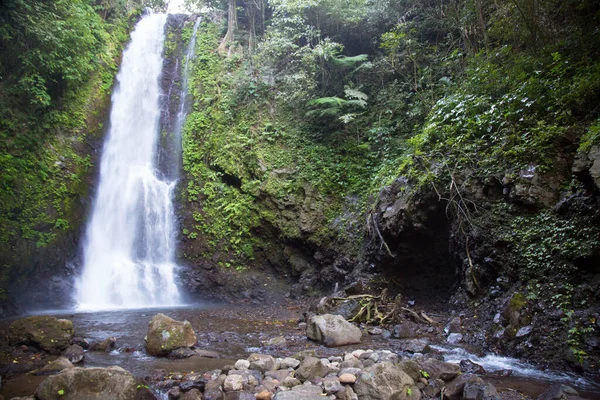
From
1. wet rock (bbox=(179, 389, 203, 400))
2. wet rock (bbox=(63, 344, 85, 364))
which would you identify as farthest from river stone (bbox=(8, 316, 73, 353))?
wet rock (bbox=(179, 389, 203, 400))

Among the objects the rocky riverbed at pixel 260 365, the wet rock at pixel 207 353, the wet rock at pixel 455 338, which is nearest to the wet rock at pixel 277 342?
the rocky riverbed at pixel 260 365

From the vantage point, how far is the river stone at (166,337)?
612cm

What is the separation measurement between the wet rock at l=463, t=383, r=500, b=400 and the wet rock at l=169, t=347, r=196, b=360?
4.27m

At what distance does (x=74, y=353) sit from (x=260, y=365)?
3178 mm

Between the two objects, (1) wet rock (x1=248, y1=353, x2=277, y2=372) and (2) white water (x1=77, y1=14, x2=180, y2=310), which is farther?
(2) white water (x1=77, y1=14, x2=180, y2=310)

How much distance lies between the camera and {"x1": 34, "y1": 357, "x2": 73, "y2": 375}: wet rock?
5.04 m

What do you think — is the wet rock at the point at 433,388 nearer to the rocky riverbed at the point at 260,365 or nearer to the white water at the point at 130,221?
the rocky riverbed at the point at 260,365

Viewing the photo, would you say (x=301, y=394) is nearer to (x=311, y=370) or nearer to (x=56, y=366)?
(x=311, y=370)

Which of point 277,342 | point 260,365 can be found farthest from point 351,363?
point 277,342

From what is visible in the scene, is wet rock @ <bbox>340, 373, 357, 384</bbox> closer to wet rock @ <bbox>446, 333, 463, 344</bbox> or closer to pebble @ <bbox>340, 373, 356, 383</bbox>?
pebble @ <bbox>340, 373, 356, 383</bbox>

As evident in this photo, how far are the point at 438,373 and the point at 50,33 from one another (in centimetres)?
1341

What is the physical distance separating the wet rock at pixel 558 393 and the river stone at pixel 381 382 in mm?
1421

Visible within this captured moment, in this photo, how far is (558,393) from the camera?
388 centimetres

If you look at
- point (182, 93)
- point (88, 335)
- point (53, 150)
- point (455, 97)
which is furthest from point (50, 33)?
point (455, 97)
